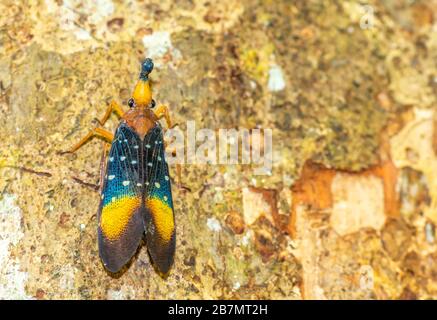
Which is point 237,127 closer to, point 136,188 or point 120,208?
point 136,188

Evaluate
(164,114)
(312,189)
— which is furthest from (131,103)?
(312,189)

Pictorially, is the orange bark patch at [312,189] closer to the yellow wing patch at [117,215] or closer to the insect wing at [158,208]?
the insect wing at [158,208]

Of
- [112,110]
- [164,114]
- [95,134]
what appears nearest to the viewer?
[95,134]

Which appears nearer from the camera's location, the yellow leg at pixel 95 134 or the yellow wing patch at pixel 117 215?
the yellow wing patch at pixel 117 215

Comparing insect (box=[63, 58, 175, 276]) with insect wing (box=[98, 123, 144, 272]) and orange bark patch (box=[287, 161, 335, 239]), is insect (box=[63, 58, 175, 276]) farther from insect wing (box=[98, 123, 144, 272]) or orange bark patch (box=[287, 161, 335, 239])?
orange bark patch (box=[287, 161, 335, 239])
